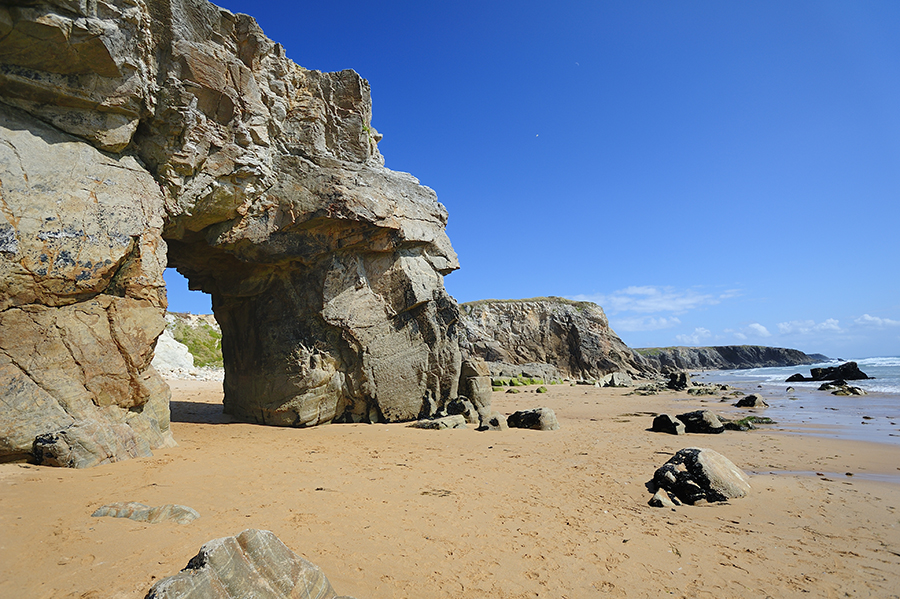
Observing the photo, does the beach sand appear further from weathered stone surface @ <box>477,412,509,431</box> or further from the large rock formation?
weathered stone surface @ <box>477,412,509,431</box>

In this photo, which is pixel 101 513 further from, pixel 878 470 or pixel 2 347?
pixel 878 470

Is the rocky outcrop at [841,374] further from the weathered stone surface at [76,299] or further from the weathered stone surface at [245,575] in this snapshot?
the weathered stone surface at [245,575]

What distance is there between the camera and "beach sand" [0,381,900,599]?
368cm

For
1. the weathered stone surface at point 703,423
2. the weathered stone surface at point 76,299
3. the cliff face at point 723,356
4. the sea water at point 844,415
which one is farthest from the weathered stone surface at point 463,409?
the cliff face at point 723,356

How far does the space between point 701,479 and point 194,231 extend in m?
11.5

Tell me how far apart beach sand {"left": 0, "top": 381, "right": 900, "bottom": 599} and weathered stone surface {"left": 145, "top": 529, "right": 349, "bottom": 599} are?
70 cm

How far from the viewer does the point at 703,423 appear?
11.9 metres

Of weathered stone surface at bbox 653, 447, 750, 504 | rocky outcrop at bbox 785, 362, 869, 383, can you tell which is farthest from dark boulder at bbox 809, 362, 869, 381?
weathered stone surface at bbox 653, 447, 750, 504

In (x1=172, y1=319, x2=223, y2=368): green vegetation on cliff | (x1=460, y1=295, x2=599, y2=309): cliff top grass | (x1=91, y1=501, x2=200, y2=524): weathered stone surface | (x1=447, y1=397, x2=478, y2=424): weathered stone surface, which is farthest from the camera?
(x1=460, y1=295, x2=599, y2=309): cliff top grass

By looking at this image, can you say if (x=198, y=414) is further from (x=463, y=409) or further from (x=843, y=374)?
(x=843, y=374)

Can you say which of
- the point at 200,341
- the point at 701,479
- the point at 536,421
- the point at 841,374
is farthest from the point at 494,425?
the point at 841,374

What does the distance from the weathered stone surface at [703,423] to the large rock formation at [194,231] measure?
20.7 feet

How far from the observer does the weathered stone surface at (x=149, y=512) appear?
171 inches

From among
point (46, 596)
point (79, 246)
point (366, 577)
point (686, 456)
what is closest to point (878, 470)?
point (686, 456)
